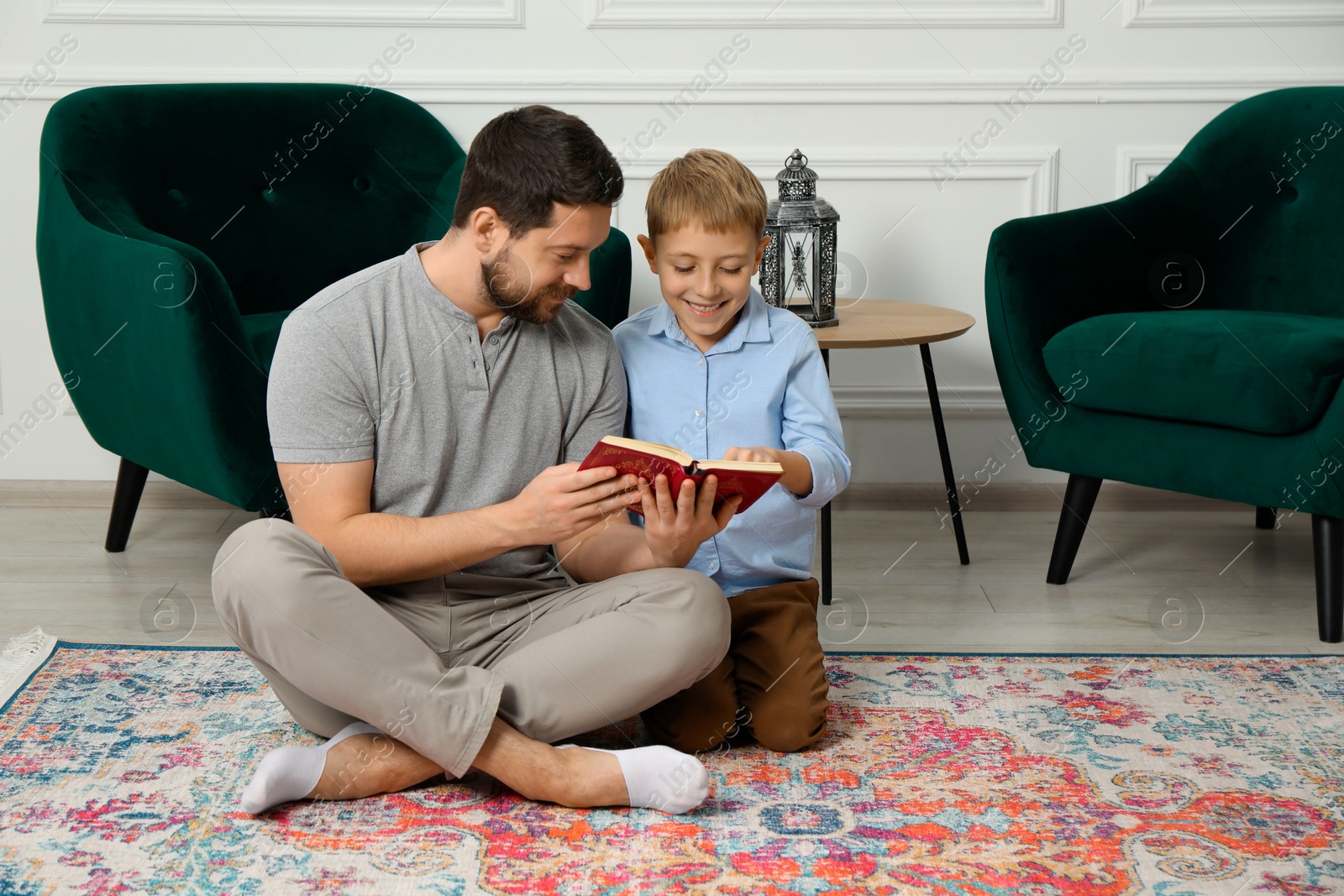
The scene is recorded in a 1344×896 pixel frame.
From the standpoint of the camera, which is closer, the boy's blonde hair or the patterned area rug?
the patterned area rug

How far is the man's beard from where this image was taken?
A: 1374 millimetres

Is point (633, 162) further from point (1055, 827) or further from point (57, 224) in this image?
point (1055, 827)

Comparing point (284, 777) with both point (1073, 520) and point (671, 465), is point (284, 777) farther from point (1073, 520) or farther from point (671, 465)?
point (1073, 520)

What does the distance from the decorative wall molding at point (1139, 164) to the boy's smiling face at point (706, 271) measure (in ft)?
4.54

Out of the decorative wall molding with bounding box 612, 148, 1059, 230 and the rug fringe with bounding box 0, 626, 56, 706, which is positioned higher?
the decorative wall molding with bounding box 612, 148, 1059, 230

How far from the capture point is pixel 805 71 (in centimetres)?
255

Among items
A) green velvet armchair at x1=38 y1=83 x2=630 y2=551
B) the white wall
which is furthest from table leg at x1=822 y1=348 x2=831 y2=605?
the white wall

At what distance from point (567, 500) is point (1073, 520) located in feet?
3.98

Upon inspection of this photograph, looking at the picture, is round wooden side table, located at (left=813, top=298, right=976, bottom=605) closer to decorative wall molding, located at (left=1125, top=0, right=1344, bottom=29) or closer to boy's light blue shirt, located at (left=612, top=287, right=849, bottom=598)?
boy's light blue shirt, located at (left=612, top=287, right=849, bottom=598)

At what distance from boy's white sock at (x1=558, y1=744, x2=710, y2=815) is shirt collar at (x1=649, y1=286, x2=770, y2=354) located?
1.79 feet

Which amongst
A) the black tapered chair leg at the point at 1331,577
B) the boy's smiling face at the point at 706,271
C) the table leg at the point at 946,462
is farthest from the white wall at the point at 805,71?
the boy's smiling face at the point at 706,271

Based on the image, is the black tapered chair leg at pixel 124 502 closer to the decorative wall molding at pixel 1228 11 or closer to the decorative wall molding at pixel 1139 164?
the decorative wall molding at pixel 1139 164

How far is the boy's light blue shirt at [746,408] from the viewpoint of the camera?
155 centimetres

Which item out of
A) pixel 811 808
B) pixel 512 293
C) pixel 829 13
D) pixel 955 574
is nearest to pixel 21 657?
pixel 512 293
